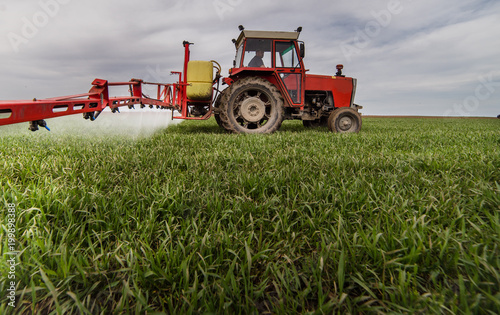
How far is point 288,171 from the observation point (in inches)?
97.0

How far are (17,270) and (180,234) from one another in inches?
30.0

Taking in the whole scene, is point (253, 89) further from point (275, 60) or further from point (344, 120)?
point (344, 120)

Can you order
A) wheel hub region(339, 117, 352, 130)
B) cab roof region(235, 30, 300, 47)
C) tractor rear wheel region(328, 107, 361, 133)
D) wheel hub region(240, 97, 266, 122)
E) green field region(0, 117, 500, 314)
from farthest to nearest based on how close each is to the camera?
wheel hub region(339, 117, 352, 130) → tractor rear wheel region(328, 107, 361, 133) → wheel hub region(240, 97, 266, 122) → cab roof region(235, 30, 300, 47) → green field region(0, 117, 500, 314)

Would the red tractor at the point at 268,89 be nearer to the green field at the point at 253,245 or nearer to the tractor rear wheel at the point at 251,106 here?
the tractor rear wheel at the point at 251,106

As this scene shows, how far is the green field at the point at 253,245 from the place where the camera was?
3.32 feet

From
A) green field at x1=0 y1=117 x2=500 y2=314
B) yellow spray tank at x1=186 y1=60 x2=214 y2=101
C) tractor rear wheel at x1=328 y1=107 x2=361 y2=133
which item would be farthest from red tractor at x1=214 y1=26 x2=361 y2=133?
green field at x1=0 y1=117 x2=500 y2=314

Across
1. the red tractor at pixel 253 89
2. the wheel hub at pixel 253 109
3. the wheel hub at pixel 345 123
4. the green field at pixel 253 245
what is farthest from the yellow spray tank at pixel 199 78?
the green field at pixel 253 245

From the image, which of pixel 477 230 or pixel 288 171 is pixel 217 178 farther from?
pixel 477 230

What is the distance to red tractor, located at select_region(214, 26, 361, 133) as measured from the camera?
594cm

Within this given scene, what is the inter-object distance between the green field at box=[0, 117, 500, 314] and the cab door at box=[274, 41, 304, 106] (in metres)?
4.31

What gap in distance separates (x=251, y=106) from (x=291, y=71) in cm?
142

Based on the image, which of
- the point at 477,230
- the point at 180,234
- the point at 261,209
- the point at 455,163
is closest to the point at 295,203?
the point at 261,209

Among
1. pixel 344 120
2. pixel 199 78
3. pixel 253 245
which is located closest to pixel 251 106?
pixel 199 78

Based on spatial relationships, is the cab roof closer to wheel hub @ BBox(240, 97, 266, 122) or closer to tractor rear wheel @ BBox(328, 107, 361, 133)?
wheel hub @ BBox(240, 97, 266, 122)
